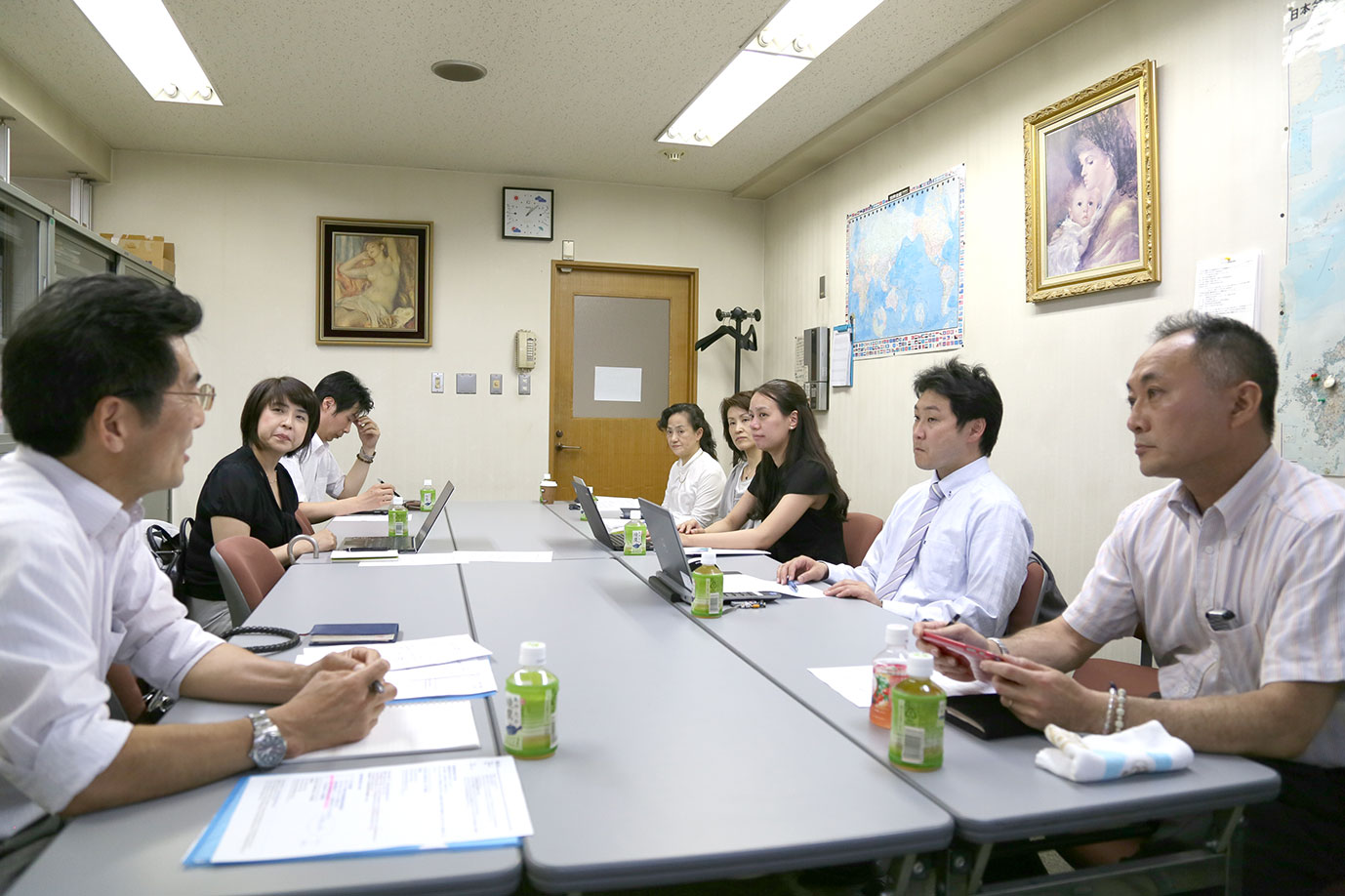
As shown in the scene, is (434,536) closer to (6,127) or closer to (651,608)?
(651,608)

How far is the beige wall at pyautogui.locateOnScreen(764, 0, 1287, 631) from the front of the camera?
2834 mm

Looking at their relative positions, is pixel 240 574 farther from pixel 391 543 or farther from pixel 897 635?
pixel 897 635

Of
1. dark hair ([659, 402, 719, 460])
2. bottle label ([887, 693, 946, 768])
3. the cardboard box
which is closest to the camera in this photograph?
bottle label ([887, 693, 946, 768])

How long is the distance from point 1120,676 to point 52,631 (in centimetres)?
233

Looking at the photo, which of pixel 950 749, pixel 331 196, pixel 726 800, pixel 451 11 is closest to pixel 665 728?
pixel 726 800

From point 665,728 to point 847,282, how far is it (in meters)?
4.40

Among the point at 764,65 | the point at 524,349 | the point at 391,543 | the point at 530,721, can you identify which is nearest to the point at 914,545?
the point at 530,721

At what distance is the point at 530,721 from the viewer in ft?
3.91

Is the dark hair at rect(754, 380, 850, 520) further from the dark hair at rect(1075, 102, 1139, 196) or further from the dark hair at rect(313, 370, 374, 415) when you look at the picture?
the dark hair at rect(313, 370, 374, 415)

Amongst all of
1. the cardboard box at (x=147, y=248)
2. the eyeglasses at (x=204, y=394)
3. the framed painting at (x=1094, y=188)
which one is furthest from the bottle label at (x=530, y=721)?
the cardboard box at (x=147, y=248)

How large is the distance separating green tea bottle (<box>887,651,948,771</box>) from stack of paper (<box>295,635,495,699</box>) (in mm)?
689

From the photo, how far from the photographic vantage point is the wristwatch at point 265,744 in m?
1.12

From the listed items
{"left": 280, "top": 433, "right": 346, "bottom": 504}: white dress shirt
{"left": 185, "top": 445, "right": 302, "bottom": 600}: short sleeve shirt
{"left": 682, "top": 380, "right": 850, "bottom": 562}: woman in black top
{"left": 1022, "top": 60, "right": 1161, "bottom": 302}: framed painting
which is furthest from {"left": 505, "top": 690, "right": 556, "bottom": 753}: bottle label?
{"left": 280, "top": 433, "right": 346, "bottom": 504}: white dress shirt

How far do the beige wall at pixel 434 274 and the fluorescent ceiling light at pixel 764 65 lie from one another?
120cm
